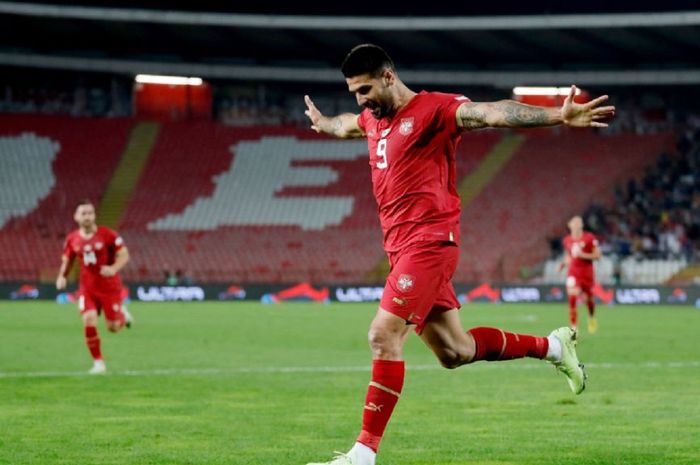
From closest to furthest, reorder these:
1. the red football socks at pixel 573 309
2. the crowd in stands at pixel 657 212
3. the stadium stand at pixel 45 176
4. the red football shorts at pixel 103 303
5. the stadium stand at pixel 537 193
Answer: the red football shorts at pixel 103 303 → the red football socks at pixel 573 309 → the crowd in stands at pixel 657 212 → the stadium stand at pixel 537 193 → the stadium stand at pixel 45 176

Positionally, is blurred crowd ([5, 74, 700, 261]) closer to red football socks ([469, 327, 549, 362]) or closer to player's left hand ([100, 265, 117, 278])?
player's left hand ([100, 265, 117, 278])

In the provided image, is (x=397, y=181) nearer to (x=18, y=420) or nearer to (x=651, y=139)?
(x=18, y=420)

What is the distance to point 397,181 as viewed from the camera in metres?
8.43

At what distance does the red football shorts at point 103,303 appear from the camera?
17562 mm

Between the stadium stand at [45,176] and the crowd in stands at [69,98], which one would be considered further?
the crowd in stands at [69,98]

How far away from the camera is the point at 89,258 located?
702 inches

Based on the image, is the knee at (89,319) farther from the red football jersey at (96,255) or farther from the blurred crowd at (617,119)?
the blurred crowd at (617,119)

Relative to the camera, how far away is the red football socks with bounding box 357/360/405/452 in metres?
7.84

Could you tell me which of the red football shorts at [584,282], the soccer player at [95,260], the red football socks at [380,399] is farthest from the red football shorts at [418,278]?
the red football shorts at [584,282]

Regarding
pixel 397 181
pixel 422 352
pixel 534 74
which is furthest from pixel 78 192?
pixel 397 181

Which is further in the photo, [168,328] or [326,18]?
[326,18]

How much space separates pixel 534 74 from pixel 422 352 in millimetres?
38521

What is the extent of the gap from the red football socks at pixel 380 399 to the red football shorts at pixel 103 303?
1008 cm

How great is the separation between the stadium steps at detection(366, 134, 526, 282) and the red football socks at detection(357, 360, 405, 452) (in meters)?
43.4
